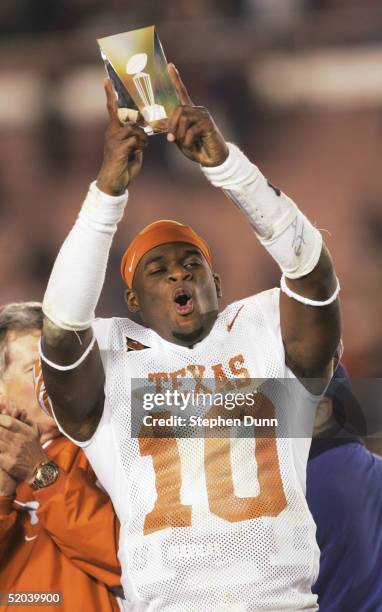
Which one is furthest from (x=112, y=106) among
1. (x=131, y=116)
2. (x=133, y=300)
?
(x=133, y=300)

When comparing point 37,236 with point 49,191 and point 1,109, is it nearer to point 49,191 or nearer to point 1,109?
point 49,191

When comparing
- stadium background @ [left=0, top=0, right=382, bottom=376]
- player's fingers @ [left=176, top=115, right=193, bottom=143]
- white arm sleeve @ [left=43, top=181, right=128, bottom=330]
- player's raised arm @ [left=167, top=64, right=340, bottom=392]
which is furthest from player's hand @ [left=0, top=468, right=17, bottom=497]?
stadium background @ [left=0, top=0, right=382, bottom=376]

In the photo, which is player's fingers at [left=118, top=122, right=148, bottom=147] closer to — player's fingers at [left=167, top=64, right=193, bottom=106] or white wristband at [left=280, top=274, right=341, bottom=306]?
player's fingers at [left=167, top=64, right=193, bottom=106]

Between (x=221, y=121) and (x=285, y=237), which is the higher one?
(x=221, y=121)

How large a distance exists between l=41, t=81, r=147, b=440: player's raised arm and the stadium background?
97 centimetres

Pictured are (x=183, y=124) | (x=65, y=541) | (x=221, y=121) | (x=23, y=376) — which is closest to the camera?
(x=183, y=124)

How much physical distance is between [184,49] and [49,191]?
533 mm

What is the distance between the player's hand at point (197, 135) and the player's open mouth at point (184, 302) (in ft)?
0.65

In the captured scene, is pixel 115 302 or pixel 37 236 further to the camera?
pixel 37 236

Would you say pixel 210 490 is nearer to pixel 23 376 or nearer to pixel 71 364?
pixel 71 364

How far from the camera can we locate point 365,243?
2.25m

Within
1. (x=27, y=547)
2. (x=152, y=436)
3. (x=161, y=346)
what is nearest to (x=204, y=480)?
(x=152, y=436)

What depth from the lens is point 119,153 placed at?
1.03m

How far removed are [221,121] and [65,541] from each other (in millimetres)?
1234
